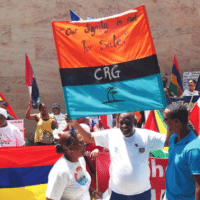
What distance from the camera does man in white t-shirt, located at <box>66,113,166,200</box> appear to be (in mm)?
3619

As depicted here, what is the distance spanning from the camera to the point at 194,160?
2.57 metres

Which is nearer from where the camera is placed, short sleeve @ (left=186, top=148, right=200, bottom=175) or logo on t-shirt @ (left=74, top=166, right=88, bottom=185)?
short sleeve @ (left=186, top=148, right=200, bottom=175)

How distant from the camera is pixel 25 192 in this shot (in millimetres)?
4438

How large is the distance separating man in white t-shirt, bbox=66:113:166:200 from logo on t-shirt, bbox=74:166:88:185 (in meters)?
0.58

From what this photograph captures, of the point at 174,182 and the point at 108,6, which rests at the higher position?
the point at 108,6

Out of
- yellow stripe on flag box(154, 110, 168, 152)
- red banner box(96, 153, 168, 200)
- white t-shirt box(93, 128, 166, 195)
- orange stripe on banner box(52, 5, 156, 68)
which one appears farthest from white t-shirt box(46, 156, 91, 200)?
yellow stripe on flag box(154, 110, 168, 152)

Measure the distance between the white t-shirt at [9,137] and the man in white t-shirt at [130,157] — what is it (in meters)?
1.88

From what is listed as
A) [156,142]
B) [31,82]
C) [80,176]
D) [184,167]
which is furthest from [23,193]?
[31,82]

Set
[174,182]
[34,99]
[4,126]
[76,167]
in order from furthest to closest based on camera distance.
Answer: [34,99] → [4,126] → [76,167] → [174,182]

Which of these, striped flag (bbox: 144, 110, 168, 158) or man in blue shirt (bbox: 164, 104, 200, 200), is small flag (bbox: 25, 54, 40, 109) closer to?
striped flag (bbox: 144, 110, 168, 158)

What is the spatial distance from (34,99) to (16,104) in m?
3.01

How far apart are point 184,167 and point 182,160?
0.06 m

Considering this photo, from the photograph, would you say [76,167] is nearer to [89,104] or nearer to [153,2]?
[89,104]

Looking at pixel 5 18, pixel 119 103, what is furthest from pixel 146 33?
pixel 5 18
